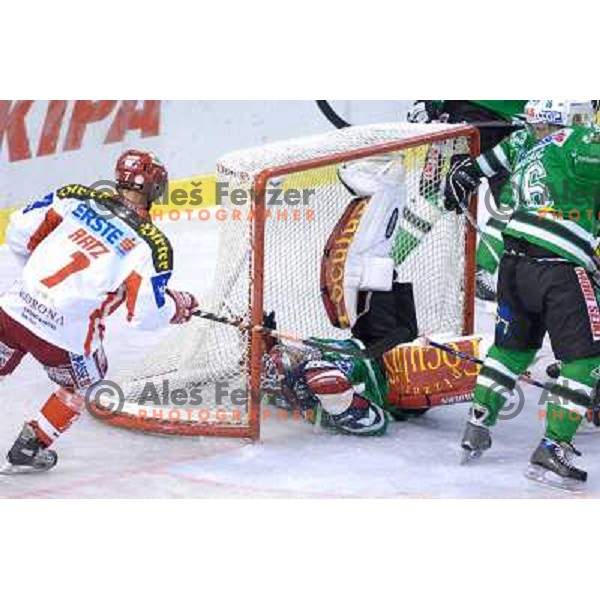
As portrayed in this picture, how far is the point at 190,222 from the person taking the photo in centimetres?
837

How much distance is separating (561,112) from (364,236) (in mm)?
722

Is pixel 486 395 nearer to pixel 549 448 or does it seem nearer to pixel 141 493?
pixel 549 448

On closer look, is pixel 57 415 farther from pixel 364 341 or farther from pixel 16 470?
pixel 364 341

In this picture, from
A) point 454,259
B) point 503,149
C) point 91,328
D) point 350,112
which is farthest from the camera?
point 350,112

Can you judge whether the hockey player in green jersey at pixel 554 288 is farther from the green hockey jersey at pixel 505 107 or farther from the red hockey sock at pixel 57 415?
the green hockey jersey at pixel 505 107

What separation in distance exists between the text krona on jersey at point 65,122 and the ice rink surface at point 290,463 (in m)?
1.95

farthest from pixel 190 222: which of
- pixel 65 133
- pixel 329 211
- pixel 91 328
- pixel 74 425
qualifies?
pixel 91 328

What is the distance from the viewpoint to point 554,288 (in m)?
5.21

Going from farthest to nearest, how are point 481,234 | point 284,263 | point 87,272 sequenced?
point 481,234
point 284,263
point 87,272

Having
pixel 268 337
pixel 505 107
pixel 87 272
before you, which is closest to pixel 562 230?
pixel 268 337

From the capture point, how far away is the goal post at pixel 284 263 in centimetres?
560

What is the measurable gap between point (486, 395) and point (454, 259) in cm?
91

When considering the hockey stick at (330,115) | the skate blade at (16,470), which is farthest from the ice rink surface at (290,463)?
the hockey stick at (330,115)

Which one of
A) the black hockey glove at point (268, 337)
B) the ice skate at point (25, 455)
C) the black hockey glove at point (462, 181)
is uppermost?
the black hockey glove at point (462, 181)
